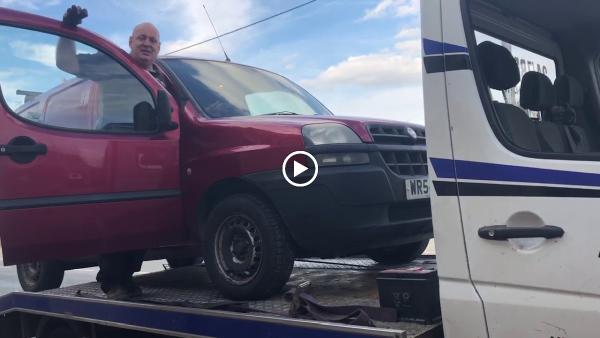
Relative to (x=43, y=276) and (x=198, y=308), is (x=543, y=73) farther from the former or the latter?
(x=43, y=276)

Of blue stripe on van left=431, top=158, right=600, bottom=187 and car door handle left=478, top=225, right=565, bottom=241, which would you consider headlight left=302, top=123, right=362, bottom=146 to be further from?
car door handle left=478, top=225, right=565, bottom=241

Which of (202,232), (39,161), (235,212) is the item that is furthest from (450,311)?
(39,161)

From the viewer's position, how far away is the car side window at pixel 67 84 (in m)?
3.53

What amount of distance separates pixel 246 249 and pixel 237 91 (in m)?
1.21

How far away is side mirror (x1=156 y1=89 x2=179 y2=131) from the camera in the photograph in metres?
3.69

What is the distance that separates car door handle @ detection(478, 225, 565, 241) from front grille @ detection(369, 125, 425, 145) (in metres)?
1.14

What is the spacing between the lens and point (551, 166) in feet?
7.35

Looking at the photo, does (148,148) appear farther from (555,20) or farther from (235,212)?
(555,20)

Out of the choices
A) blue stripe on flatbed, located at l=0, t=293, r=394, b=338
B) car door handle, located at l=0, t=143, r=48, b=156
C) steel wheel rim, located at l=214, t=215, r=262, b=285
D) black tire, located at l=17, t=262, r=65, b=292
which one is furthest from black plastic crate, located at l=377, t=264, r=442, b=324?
black tire, located at l=17, t=262, r=65, b=292

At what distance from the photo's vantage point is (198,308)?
3.10 metres

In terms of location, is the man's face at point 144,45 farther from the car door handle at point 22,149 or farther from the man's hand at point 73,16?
the car door handle at point 22,149

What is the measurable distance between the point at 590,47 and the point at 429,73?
3.62 feet

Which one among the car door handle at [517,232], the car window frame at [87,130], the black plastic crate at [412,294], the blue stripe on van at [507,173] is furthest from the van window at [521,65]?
the car window frame at [87,130]

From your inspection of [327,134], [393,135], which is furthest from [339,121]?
[393,135]
